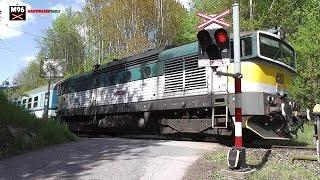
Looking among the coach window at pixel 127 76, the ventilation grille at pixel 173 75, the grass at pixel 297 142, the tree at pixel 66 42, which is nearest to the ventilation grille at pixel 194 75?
the ventilation grille at pixel 173 75

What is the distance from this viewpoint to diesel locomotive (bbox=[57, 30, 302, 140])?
11.6 metres

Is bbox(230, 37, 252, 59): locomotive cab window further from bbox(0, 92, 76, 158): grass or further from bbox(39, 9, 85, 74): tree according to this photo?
bbox(39, 9, 85, 74): tree

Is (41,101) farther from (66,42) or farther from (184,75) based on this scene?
(66,42)

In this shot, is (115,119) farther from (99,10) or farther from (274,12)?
(99,10)

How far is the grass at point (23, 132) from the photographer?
10820mm

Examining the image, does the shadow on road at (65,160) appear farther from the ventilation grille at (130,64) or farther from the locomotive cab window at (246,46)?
the ventilation grille at (130,64)

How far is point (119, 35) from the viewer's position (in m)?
38.6

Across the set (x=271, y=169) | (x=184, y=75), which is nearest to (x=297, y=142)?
(x=184, y=75)

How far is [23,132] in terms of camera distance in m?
11.7

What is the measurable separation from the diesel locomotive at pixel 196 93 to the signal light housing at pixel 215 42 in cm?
55

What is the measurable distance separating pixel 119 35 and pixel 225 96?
27738mm

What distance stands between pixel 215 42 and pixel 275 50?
16.8 ft

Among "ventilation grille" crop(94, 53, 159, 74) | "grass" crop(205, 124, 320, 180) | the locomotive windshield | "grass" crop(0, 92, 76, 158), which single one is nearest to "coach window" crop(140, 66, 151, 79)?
"ventilation grille" crop(94, 53, 159, 74)

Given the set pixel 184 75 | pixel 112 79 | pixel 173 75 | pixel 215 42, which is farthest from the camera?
pixel 112 79
